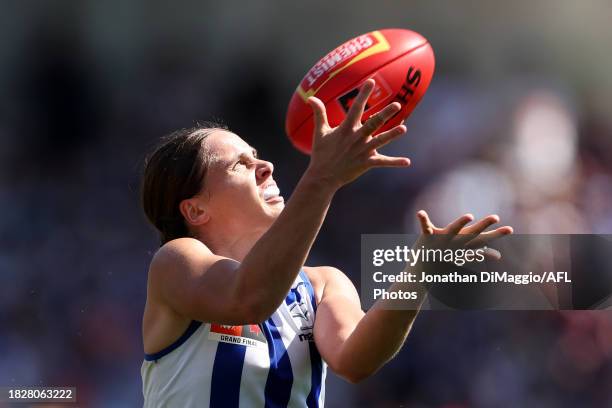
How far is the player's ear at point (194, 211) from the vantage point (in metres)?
2.71

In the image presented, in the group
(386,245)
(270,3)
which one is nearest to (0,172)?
(270,3)

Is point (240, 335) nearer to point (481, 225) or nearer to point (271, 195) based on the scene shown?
point (271, 195)

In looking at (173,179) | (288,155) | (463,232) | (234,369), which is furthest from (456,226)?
(288,155)

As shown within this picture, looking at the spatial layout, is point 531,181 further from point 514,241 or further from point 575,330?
point 575,330

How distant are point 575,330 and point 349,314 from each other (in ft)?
14.6

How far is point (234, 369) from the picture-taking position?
2408 millimetres

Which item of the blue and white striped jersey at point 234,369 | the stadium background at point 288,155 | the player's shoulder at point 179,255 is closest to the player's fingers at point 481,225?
the blue and white striped jersey at point 234,369

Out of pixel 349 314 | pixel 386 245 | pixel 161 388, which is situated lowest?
pixel 161 388

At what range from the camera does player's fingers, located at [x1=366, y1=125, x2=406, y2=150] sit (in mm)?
1894

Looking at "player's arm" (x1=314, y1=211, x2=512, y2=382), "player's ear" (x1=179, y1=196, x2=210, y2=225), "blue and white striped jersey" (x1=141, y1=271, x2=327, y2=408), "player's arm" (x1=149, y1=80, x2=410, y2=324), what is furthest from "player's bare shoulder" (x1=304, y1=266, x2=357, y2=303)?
"player's arm" (x1=149, y1=80, x2=410, y2=324)

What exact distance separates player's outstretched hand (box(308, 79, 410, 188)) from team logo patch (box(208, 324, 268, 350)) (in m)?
0.76

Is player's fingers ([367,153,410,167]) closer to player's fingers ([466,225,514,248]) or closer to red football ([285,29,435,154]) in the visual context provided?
player's fingers ([466,225,514,248])

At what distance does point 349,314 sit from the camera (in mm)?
2717

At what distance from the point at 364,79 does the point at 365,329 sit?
1.06m
